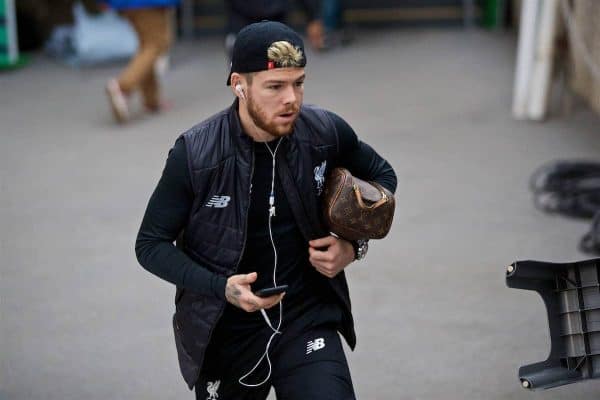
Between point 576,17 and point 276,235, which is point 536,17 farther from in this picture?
point 276,235

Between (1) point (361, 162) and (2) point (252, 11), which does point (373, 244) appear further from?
(1) point (361, 162)

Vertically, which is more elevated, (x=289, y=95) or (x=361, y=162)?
(x=289, y=95)

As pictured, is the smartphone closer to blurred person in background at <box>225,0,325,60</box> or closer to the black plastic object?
the black plastic object

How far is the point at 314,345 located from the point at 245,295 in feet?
1.56

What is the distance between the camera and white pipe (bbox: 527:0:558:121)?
29.1 ft

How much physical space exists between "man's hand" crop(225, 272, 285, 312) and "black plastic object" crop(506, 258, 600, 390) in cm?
87

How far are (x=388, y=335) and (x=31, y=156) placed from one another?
4.43 metres

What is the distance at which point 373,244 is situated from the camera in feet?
22.1

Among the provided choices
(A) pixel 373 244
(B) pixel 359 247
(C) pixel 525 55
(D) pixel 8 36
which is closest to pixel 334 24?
(D) pixel 8 36

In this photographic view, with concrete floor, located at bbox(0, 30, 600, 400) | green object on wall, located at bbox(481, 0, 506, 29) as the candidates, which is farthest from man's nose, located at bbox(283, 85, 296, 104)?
green object on wall, located at bbox(481, 0, 506, 29)

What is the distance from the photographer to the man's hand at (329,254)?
3.39m

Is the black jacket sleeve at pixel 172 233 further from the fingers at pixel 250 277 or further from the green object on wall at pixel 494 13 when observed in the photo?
the green object on wall at pixel 494 13

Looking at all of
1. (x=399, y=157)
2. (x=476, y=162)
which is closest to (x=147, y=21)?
(x=399, y=157)

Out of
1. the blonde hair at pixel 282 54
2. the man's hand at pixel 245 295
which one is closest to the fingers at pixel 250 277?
the man's hand at pixel 245 295
